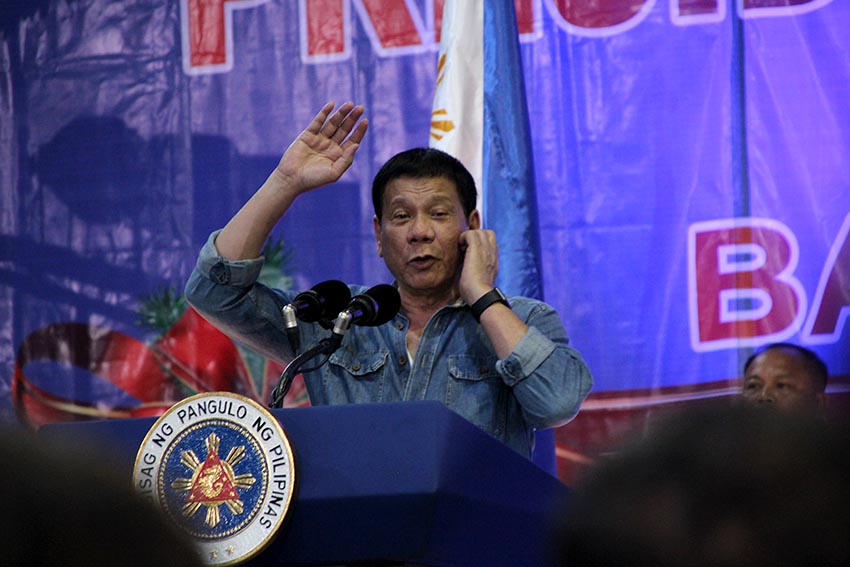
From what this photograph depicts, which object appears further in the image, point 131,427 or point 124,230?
point 124,230

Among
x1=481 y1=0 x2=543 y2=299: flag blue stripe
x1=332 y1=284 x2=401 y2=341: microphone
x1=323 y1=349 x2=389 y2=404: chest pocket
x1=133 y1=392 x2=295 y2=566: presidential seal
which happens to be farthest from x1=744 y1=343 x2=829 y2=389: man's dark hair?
x1=133 y1=392 x2=295 y2=566: presidential seal

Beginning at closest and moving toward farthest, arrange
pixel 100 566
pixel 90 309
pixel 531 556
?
pixel 100 566 → pixel 531 556 → pixel 90 309

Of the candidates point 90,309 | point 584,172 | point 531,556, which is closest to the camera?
point 531,556

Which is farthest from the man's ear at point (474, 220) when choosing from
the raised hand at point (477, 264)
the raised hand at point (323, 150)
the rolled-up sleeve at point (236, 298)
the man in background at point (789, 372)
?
the man in background at point (789, 372)

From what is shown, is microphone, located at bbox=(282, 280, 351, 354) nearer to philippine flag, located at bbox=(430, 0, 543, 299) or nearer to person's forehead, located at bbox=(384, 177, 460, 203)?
person's forehead, located at bbox=(384, 177, 460, 203)

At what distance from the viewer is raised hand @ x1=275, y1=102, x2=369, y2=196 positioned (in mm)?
2312

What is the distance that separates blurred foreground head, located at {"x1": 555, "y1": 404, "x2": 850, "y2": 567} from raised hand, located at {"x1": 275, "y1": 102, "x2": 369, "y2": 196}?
183 centimetres

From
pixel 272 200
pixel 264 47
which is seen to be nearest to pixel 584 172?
pixel 264 47

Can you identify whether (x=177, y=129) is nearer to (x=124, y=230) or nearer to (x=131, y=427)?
(x=124, y=230)

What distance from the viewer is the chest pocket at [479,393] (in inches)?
85.7

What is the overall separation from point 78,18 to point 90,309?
950 mm

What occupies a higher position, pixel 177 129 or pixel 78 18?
pixel 78 18

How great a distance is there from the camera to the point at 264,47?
12.5 feet

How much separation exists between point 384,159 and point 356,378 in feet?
4.96
